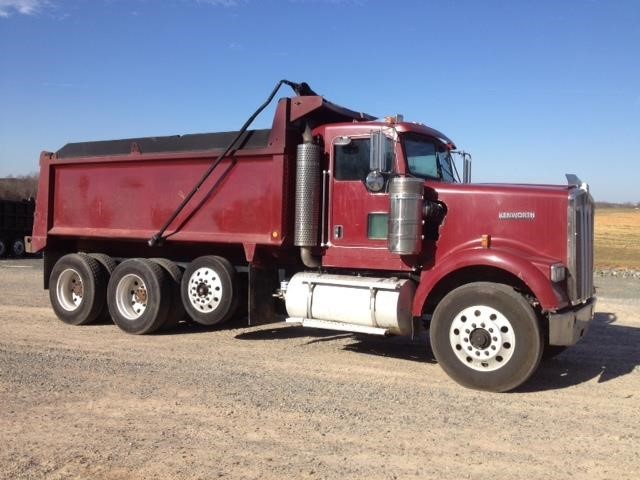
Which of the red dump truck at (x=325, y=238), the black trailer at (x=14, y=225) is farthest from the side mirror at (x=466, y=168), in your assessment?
the black trailer at (x=14, y=225)

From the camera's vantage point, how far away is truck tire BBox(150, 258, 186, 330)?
359 inches

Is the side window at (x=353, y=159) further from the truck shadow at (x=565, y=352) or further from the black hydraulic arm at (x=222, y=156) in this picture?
the truck shadow at (x=565, y=352)

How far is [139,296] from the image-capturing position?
30.8ft

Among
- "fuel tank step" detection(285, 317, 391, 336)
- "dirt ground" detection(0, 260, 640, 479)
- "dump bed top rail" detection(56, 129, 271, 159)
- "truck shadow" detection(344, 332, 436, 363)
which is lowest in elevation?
"dirt ground" detection(0, 260, 640, 479)

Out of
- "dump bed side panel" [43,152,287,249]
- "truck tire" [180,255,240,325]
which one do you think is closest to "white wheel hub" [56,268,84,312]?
"dump bed side panel" [43,152,287,249]

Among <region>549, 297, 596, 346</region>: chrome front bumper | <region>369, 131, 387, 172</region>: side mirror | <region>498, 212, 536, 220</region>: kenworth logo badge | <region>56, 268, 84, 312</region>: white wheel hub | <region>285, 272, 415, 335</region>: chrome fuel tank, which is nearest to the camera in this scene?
<region>549, 297, 596, 346</region>: chrome front bumper

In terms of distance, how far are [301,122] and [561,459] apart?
519cm

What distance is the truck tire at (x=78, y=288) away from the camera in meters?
9.76

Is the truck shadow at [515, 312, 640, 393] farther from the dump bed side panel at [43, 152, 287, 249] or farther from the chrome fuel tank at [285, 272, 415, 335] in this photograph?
the dump bed side panel at [43, 152, 287, 249]

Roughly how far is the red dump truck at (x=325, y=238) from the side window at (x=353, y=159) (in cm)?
2

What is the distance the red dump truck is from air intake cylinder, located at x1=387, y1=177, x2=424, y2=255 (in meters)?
0.02

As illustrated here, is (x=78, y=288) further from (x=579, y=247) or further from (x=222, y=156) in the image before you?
(x=579, y=247)

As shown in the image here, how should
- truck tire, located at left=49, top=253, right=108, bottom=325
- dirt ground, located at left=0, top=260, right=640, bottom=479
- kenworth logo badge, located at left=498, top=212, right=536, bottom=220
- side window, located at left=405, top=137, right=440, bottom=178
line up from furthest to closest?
truck tire, located at left=49, top=253, right=108, bottom=325
side window, located at left=405, top=137, right=440, bottom=178
kenworth logo badge, located at left=498, top=212, right=536, bottom=220
dirt ground, located at left=0, top=260, right=640, bottom=479

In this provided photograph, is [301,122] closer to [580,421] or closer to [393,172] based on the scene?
[393,172]
